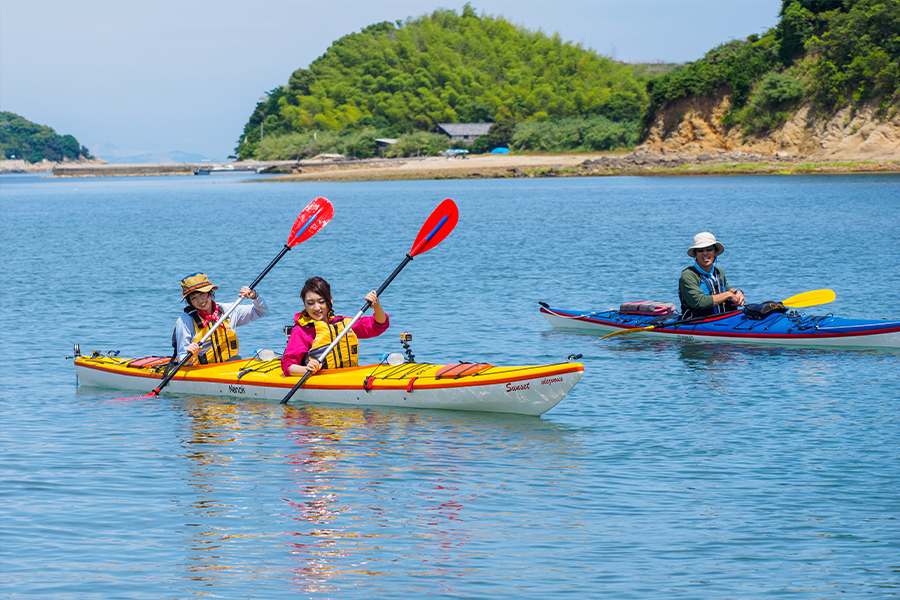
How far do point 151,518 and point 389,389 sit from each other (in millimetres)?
3457

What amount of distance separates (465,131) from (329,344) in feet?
396

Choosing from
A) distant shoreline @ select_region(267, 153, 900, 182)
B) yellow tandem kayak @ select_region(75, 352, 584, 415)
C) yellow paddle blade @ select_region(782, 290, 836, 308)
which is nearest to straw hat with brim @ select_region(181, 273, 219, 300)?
yellow tandem kayak @ select_region(75, 352, 584, 415)

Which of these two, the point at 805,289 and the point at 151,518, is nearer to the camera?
the point at 151,518

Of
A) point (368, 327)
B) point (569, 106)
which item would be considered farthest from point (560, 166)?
point (368, 327)

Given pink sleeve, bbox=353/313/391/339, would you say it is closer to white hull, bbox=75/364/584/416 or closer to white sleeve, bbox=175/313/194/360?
white hull, bbox=75/364/584/416

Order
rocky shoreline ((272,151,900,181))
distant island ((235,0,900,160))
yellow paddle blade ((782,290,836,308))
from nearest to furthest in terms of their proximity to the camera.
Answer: yellow paddle blade ((782,290,836,308)) → distant island ((235,0,900,160)) → rocky shoreline ((272,151,900,181))

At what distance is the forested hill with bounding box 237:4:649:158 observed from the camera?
13738 cm

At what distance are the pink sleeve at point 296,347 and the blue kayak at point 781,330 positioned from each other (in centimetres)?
598

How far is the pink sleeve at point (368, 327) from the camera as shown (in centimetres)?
1034

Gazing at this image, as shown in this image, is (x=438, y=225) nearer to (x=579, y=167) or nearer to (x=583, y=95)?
(x=579, y=167)

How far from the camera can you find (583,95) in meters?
137

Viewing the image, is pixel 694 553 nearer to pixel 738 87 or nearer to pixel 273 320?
pixel 273 320

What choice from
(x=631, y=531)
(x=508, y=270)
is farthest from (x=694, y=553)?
(x=508, y=270)

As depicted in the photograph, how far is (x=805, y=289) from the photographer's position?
66.6 feet
